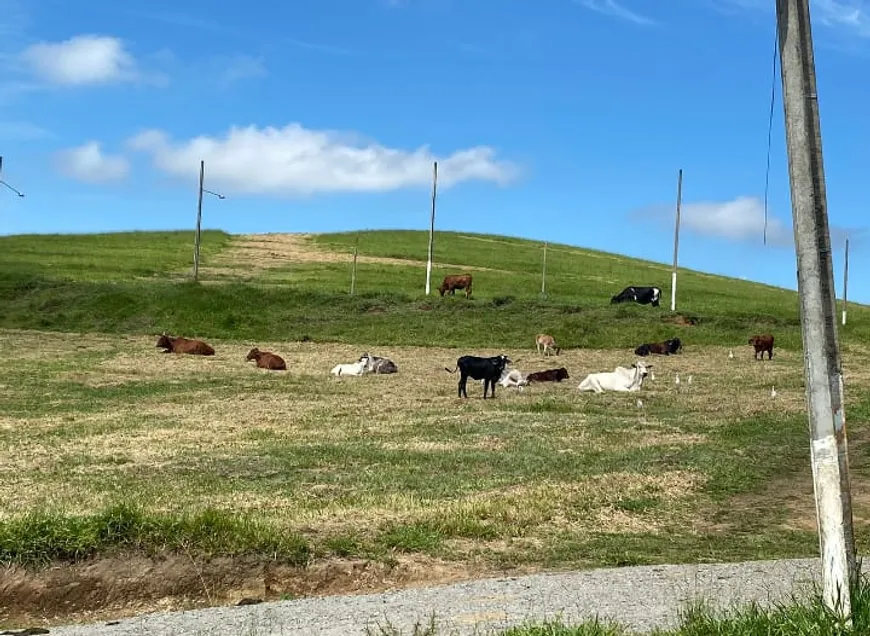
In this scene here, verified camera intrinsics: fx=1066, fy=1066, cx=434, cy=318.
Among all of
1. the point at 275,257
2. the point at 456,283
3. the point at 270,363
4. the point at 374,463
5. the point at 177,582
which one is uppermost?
the point at 275,257

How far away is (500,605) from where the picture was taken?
7719 millimetres

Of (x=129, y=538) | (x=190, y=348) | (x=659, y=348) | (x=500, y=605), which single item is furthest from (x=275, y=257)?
(x=500, y=605)

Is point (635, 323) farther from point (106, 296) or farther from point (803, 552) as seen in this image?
point (803, 552)

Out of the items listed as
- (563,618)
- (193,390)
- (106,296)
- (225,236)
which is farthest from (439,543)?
(225,236)

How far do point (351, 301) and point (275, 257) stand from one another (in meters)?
32.4

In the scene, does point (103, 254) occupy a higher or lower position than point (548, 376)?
higher

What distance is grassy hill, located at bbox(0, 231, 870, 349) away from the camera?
142 ft

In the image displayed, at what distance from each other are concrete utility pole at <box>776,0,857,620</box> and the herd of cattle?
1791cm

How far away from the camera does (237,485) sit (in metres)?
13.7

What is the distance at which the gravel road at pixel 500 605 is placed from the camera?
7250mm

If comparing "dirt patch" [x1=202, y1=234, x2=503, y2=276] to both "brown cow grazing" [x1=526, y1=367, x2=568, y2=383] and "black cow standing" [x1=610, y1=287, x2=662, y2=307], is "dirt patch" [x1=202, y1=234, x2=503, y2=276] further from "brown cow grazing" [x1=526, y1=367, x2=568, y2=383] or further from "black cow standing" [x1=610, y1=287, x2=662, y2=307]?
"brown cow grazing" [x1=526, y1=367, x2=568, y2=383]

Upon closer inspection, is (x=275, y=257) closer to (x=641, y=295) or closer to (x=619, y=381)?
(x=641, y=295)

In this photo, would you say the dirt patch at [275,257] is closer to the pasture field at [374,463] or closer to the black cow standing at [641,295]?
the black cow standing at [641,295]

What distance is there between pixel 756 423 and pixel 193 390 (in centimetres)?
1300
